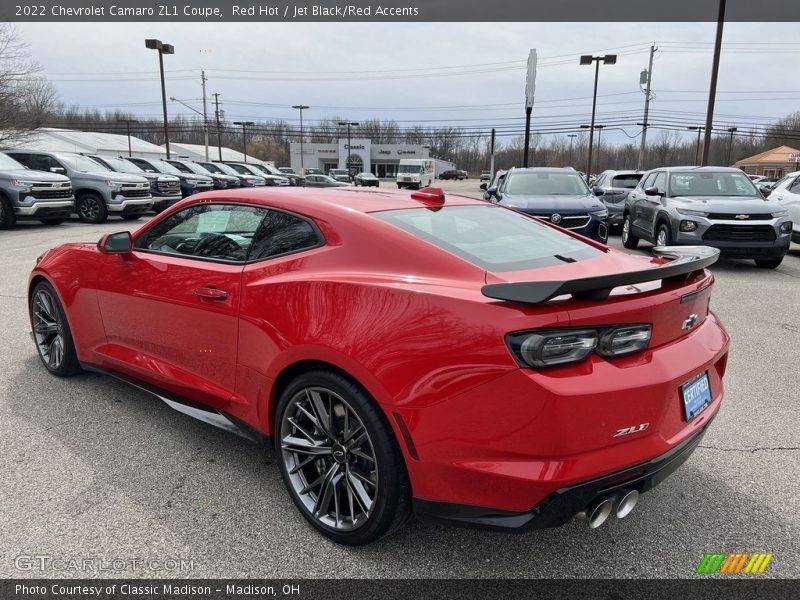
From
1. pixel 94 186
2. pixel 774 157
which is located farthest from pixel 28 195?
pixel 774 157

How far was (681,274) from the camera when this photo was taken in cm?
233

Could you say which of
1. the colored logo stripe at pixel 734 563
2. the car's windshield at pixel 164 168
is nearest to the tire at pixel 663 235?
the colored logo stripe at pixel 734 563

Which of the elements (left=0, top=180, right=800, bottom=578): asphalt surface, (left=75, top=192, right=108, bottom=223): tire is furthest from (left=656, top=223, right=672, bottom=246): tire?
(left=75, top=192, right=108, bottom=223): tire

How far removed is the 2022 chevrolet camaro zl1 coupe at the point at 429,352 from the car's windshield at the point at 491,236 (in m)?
0.02

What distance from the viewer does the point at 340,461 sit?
2459 millimetres

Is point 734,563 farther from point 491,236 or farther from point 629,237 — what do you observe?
point 629,237

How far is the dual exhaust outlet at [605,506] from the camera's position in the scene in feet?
6.63

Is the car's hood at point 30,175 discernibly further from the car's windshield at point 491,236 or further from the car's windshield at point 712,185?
the car's windshield at point 491,236

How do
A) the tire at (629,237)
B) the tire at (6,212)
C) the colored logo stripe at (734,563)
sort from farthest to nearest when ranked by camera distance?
1. the tire at (6,212)
2. the tire at (629,237)
3. the colored logo stripe at (734,563)

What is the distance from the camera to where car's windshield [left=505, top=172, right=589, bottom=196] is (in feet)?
34.6

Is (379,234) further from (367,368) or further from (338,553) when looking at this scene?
(338,553)

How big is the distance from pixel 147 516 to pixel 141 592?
0.51 metres

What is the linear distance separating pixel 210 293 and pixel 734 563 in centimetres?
271

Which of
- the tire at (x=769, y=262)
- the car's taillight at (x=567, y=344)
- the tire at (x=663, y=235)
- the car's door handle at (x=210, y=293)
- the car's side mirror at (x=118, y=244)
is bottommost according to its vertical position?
the tire at (x=769, y=262)
